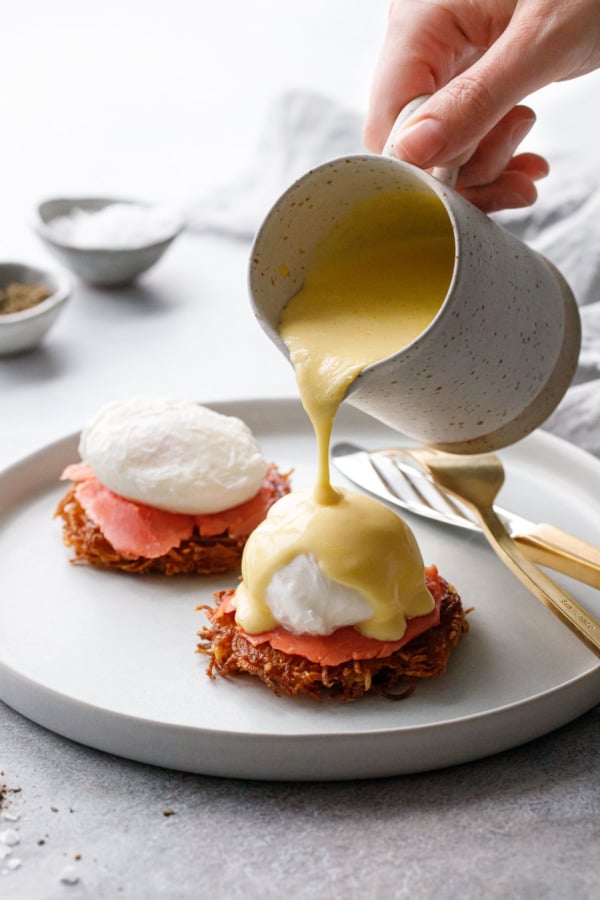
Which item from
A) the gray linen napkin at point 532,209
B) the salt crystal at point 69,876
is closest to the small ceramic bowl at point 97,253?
the gray linen napkin at point 532,209

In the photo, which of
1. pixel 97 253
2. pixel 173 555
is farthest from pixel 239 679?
pixel 97 253

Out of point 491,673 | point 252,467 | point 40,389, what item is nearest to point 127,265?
point 40,389

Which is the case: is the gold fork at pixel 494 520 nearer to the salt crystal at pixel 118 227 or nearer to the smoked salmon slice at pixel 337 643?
the smoked salmon slice at pixel 337 643

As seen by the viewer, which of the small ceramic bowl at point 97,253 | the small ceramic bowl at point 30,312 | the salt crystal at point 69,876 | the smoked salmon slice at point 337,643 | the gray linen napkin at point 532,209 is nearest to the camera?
the salt crystal at point 69,876

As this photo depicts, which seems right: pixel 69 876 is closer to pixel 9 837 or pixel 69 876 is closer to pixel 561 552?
pixel 9 837

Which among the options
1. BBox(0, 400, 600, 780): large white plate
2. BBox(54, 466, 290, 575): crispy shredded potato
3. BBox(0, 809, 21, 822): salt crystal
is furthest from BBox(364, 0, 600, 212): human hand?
BBox(0, 809, 21, 822): salt crystal
